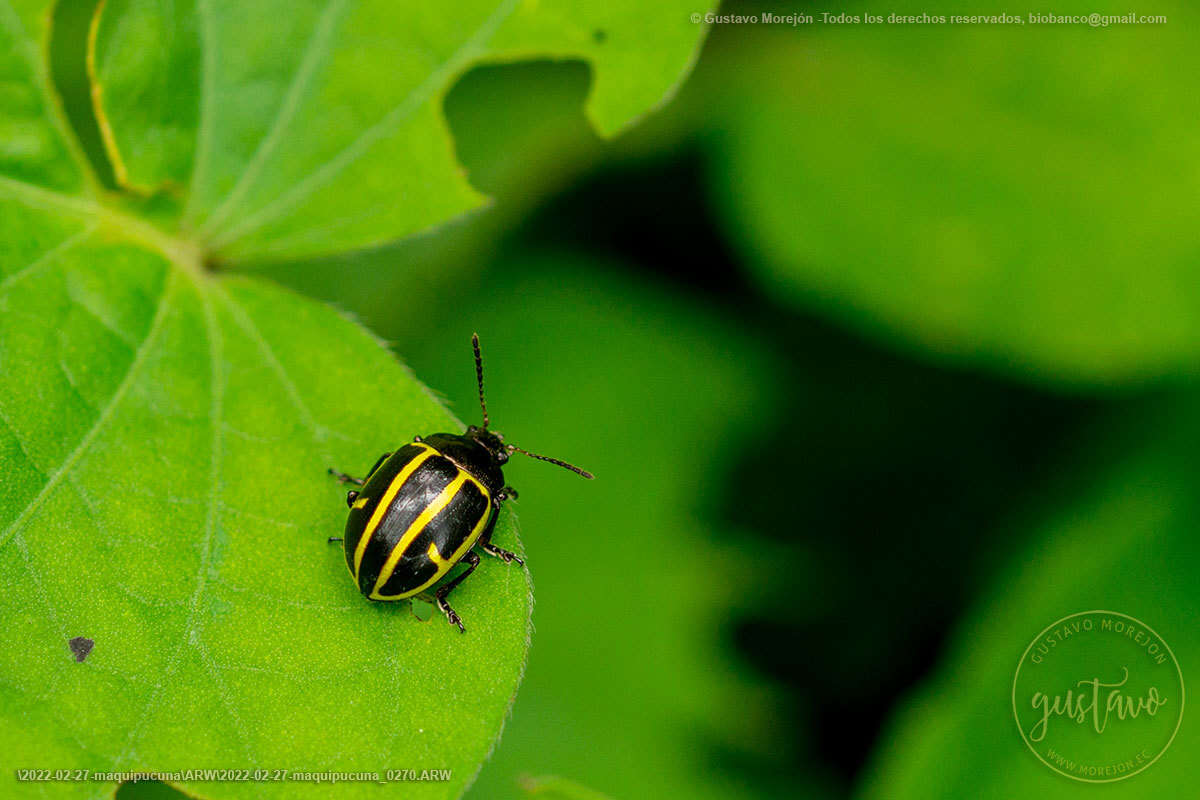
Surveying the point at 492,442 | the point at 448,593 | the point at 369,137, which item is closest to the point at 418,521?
the point at 448,593

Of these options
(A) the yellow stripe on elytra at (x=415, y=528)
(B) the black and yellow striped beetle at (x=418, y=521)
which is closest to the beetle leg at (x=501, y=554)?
(B) the black and yellow striped beetle at (x=418, y=521)

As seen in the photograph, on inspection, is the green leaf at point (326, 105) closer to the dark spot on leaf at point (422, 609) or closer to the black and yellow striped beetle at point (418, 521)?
the black and yellow striped beetle at point (418, 521)

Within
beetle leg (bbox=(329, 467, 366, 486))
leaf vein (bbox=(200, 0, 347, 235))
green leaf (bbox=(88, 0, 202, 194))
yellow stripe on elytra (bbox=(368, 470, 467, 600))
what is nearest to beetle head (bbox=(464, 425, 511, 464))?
yellow stripe on elytra (bbox=(368, 470, 467, 600))

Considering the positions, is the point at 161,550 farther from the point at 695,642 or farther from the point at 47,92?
the point at 695,642

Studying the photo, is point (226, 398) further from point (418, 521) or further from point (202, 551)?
point (418, 521)

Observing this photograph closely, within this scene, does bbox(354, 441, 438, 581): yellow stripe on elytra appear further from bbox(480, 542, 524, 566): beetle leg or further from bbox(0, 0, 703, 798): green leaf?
bbox(480, 542, 524, 566): beetle leg

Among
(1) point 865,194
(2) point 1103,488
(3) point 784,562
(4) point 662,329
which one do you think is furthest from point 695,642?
(1) point 865,194
